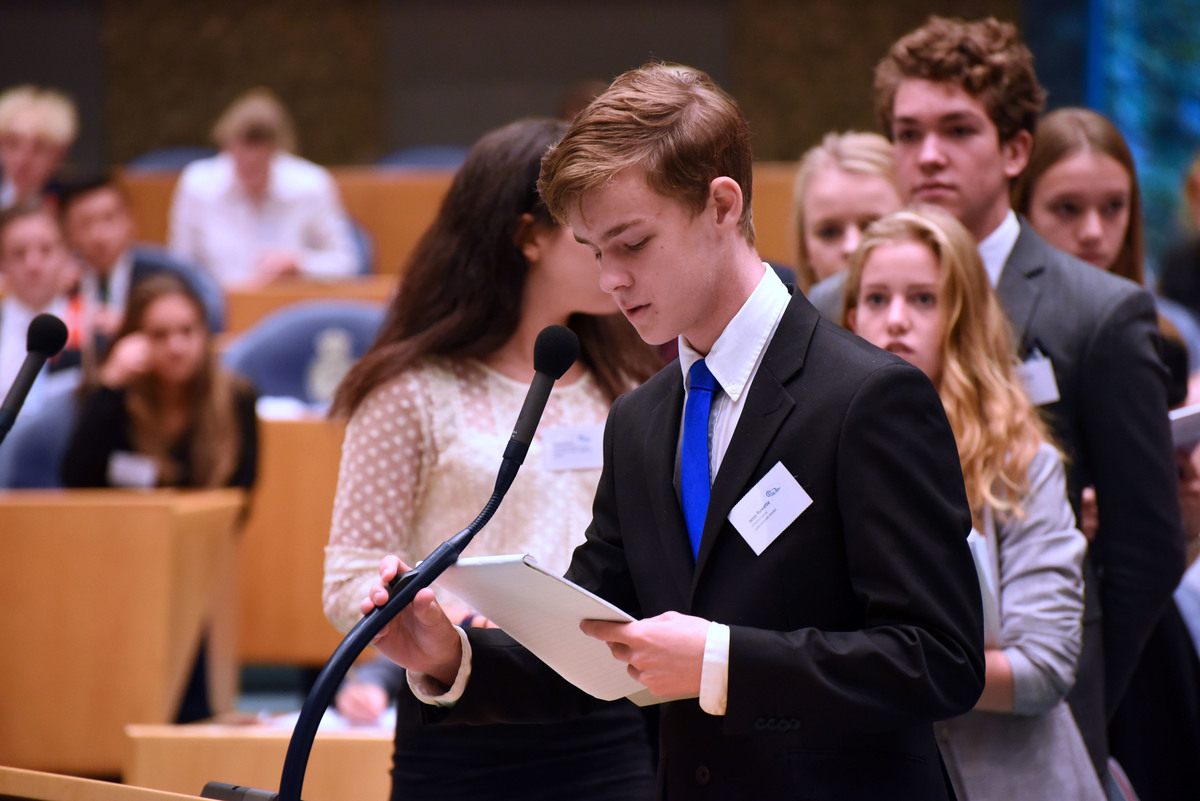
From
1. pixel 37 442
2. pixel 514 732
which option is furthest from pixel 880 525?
pixel 37 442

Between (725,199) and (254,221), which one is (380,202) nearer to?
(254,221)

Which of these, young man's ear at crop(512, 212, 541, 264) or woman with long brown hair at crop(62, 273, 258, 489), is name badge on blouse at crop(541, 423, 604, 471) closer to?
young man's ear at crop(512, 212, 541, 264)

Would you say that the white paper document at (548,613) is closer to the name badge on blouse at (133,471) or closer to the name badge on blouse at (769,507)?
the name badge on blouse at (769,507)

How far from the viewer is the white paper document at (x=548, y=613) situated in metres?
1.18

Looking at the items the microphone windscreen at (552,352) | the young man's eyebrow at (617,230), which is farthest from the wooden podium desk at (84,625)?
the young man's eyebrow at (617,230)

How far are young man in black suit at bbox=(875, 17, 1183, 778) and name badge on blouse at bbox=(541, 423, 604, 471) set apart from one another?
66 cm

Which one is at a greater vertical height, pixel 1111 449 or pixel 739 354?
pixel 739 354

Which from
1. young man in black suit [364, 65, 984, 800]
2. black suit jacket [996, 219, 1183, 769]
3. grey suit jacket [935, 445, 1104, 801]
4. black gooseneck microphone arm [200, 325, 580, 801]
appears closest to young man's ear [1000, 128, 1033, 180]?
black suit jacket [996, 219, 1183, 769]

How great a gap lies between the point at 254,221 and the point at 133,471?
2929 millimetres

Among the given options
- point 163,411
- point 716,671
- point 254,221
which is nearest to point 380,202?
point 254,221

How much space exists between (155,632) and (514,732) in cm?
204

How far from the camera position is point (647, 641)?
3.83 ft

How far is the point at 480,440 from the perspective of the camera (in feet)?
6.22

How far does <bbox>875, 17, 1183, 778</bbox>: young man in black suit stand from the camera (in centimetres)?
189
